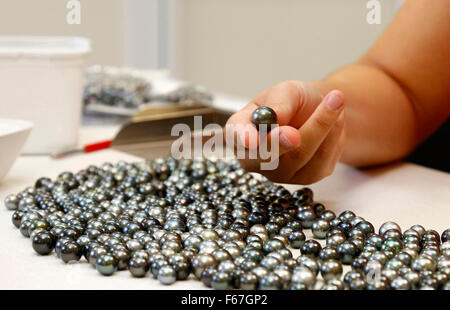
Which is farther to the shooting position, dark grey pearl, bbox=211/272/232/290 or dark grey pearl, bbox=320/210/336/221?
dark grey pearl, bbox=320/210/336/221

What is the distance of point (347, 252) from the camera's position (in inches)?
25.2

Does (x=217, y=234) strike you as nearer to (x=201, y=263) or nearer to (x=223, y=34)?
(x=201, y=263)

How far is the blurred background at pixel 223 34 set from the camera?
254 cm

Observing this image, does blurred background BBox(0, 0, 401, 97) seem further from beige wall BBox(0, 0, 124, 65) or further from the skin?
the skin

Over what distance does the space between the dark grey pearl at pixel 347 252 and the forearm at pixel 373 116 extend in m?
0.35

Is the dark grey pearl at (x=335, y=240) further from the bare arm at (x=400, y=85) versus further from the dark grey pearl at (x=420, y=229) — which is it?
the bare arm at (x=400, y=85)

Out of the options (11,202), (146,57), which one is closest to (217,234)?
(11,202)

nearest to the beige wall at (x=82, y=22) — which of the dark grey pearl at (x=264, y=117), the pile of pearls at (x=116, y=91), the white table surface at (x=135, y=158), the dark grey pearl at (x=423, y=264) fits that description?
the pile of pearls at (x=116, y=91)

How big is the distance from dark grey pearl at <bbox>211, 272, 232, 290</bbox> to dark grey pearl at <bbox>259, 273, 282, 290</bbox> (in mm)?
30

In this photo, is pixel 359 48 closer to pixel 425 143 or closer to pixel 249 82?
pixel 249 82

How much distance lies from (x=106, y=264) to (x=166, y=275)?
65 mm

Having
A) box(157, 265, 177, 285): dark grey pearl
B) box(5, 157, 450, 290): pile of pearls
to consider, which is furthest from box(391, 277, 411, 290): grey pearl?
box(157, 265, 177, 285): dark grey pearl

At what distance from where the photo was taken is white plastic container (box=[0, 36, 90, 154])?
108 centimetres

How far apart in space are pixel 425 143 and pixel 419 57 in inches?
12.1
